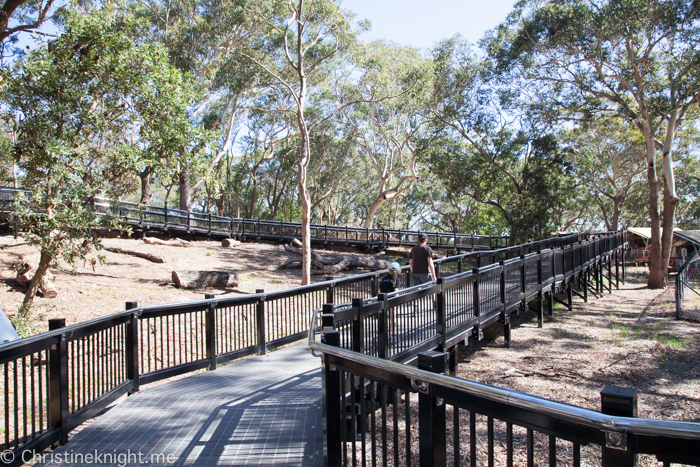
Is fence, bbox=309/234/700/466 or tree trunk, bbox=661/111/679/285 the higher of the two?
tree trunk, bbox=661/111/679/285

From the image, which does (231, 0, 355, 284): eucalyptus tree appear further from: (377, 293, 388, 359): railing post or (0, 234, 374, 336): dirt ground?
(377, 293, 388, 359): railing post

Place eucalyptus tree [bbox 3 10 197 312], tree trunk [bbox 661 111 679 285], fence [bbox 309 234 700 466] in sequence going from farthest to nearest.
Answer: tree trunk [bbox 661 111 679 285] → eucalyptus tree [bbox 3 10 197 312] → fence [bbox 309 234 700 466]

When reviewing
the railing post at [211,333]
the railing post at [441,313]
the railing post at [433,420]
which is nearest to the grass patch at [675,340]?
the railing post at [441,313]

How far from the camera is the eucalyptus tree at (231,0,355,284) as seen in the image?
17484 mm

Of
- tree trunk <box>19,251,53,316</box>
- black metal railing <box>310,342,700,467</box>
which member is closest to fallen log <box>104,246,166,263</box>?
tree trunk <box>19,251,53,316</box>

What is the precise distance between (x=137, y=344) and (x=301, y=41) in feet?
50.4

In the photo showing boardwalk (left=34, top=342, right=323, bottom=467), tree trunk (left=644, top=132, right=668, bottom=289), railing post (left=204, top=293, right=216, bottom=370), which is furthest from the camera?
tree trunk (left=644, top=132, right=668, bottom=289)

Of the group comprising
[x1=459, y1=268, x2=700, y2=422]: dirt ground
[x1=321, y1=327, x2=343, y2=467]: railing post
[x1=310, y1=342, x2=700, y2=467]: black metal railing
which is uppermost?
[x1=310, y1=342, x2=700, y2=467]: black metal railing

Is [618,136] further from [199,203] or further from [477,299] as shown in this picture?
[199,203]

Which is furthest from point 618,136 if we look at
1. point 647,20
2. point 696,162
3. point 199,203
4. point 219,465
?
point 199,203

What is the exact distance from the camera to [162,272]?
17.2m

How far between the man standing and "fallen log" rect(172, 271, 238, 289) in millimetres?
8146

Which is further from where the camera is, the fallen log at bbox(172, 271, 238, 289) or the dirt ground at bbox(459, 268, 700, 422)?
the fallen log at bbox(172, 271, 238, 289)

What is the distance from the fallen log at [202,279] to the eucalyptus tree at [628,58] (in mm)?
17627
